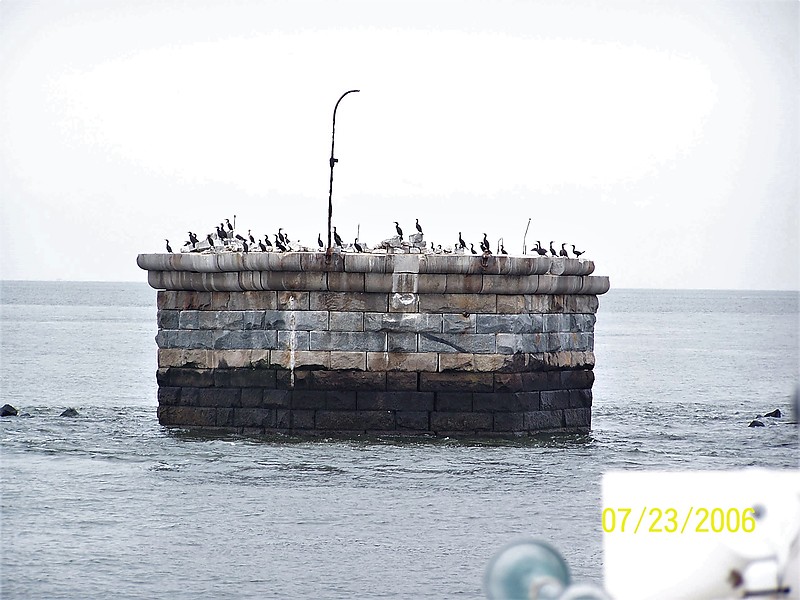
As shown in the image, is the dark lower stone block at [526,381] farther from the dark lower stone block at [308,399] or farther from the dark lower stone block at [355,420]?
the dark lower stone block at [308,399]

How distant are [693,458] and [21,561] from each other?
11092 mm

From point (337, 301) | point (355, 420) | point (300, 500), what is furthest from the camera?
point (355, 420)

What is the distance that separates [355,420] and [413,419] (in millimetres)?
764

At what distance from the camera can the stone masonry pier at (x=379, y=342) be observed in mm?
18016

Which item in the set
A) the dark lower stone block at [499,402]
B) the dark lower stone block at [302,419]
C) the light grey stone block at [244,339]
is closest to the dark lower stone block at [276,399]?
the dark lower stone block at [302,419]

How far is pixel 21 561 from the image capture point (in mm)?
13055

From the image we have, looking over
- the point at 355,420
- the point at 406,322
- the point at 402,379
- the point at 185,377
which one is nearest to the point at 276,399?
the point at 355,420

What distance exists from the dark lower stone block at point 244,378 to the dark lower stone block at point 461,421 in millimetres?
2221

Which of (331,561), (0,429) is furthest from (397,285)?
(0,429)

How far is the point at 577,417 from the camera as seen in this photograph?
19.7m

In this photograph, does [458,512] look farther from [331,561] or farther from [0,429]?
[0,429]

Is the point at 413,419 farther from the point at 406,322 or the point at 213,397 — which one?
the point at 213,397
